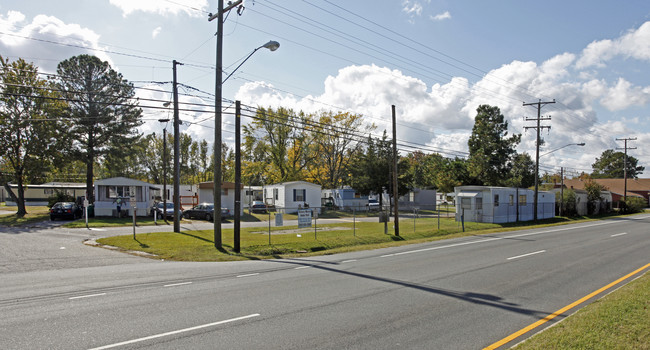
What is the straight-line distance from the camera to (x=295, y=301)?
26.6 ft

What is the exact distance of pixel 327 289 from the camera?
9.26 metres

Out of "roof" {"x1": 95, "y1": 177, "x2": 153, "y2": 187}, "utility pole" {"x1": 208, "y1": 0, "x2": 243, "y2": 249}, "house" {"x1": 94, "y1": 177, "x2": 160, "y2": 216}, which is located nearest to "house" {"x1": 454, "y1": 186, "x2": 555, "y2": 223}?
"utility pole" {"x1": 208, "y1": 0, "x2": 243, "y2": 249}

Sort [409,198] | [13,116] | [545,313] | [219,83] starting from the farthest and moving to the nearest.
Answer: [409,198], [13,116], [219,83], [545,313]

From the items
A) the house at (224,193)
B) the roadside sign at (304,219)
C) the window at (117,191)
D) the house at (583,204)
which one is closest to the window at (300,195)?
the house at (224,193)

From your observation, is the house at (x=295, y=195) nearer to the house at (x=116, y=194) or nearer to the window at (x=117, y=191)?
the house at (x=116, y=194)

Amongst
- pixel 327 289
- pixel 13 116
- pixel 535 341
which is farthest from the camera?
pixel 13 116

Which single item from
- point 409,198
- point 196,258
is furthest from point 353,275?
point 409,198

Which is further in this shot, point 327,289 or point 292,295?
point 327,289

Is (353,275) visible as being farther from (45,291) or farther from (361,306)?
(45,291)

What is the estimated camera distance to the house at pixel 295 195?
44.6 metres

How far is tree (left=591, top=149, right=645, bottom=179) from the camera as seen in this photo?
117 metres

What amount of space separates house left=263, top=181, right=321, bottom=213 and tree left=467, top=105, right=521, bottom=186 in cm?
2112

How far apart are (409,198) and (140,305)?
62.6 m

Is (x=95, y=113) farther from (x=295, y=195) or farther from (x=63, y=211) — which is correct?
(x=295, y=195)
